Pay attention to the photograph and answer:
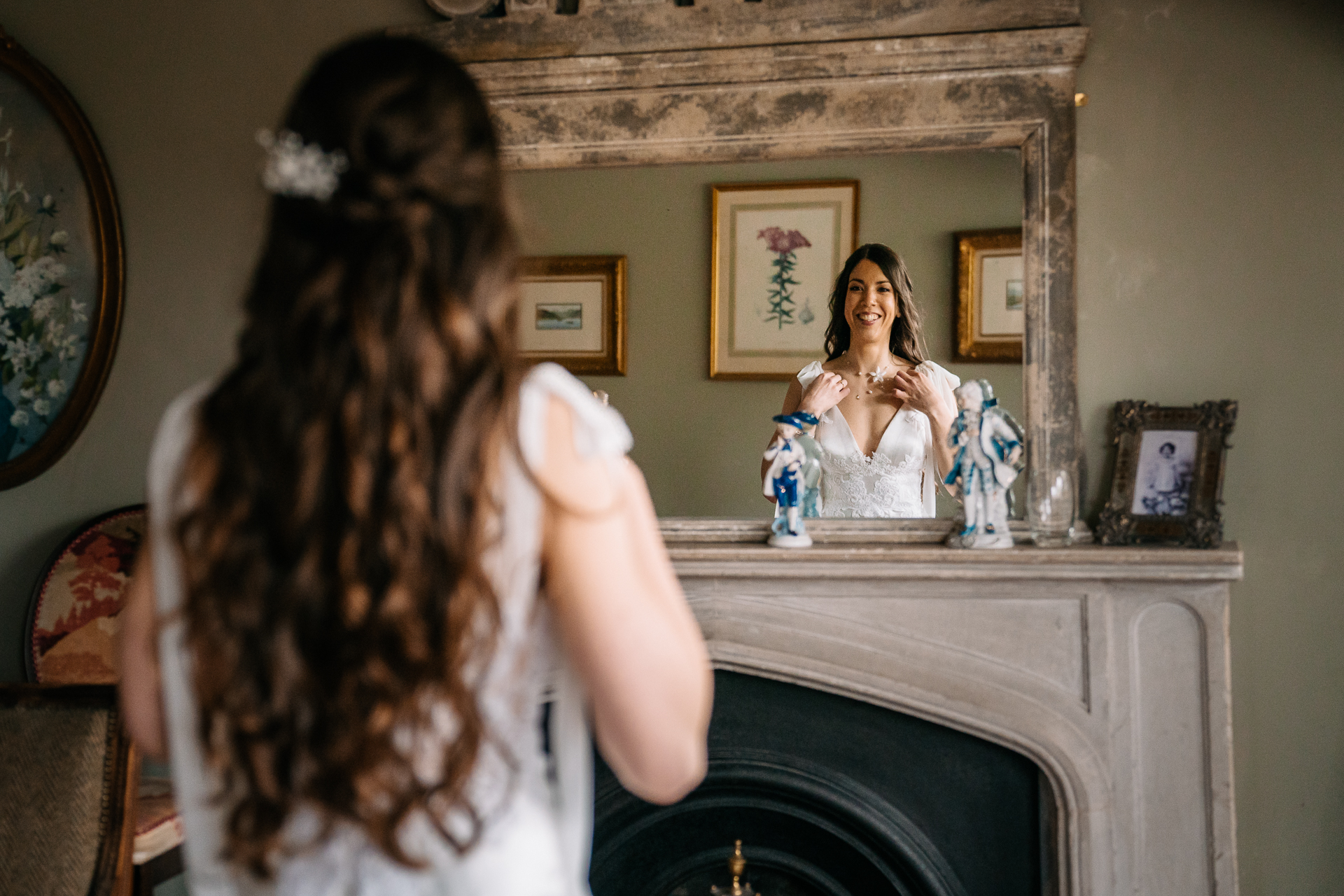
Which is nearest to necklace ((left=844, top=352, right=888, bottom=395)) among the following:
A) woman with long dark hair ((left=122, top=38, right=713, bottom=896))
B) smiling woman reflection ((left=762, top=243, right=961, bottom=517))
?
smiling woman reflection ((left=762, top=243, right=961, bottom=517))

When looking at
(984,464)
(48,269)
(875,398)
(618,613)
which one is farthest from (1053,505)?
(48,269)

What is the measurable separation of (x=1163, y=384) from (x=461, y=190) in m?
1.56

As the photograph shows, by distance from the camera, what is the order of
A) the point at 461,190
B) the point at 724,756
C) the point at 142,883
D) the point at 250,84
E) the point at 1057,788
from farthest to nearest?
1. the point at 250,84
2. the point at 724,756
3. the point at 1057,788
4. the point at 142,883
5. the point at 461,190

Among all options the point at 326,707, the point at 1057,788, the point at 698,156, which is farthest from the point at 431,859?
the point at 698,156

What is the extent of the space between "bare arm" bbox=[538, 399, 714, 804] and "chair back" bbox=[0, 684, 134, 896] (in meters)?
1.05

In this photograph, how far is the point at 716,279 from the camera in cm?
186

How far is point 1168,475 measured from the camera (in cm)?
168

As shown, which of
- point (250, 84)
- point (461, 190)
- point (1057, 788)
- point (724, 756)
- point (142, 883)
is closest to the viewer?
point (461, 190)

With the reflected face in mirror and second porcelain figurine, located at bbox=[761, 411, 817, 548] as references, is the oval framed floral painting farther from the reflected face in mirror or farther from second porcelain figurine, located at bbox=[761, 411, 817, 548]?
the reflected face in mirror

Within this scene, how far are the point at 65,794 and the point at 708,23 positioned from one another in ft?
5.87

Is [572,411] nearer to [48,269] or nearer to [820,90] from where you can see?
[820,90]

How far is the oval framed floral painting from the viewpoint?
2.10 metres

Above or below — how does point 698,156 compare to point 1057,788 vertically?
above

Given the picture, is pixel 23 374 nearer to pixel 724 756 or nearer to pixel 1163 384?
pixel 724 756
